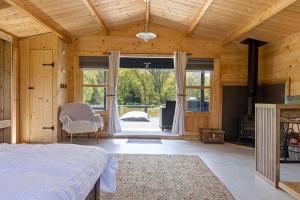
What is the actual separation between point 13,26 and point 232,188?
4680 mm

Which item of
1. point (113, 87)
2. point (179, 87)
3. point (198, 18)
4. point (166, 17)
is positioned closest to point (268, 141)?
point (198, 18)

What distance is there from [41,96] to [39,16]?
6.09ft

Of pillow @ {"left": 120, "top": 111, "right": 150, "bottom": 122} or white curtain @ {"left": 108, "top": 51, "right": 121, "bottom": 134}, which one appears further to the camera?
pillow @ {"left": 120, "top": 111, "right": 150, "bottom": 122}

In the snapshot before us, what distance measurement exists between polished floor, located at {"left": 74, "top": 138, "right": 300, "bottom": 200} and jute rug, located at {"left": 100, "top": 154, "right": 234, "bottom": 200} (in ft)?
0.61

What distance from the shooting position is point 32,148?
6.45 ft

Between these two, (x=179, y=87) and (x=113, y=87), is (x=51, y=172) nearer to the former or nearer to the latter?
(x=113, y=87)

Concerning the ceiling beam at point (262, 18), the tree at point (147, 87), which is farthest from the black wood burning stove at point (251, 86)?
the tree at point (147, 87)

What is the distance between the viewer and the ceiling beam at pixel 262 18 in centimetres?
386

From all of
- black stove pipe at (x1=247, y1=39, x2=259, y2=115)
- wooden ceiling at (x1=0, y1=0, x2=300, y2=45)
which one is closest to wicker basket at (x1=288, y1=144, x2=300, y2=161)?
black stove pipe at (x1=247, y1=39, x2=259, y2=115)

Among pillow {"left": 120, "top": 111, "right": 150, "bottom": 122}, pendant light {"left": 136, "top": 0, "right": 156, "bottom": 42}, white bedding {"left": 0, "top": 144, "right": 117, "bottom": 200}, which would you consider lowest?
pillow {"left": 120, "top": 111, "right": 150, "bottom": 122}

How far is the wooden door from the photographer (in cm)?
592

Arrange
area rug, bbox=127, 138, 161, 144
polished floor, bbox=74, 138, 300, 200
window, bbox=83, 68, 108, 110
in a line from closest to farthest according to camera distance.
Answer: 1. polished floor, bbox=74, 138, 300, 200
2. area rug, bbox=127, 138, 161, 144
3. window, bbox=83, 68, 108, 110

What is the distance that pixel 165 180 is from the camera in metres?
3.30

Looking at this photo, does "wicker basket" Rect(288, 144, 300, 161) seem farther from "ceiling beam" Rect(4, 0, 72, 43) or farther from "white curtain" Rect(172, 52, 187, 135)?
"ceiling beam" Rect(4, 0, 72, 43)
